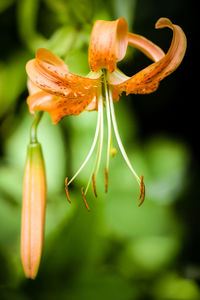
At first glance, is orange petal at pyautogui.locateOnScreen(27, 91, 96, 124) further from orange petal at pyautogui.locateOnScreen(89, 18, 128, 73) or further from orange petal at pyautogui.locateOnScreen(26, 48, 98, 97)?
orange petal at pyautogui.locateOnScreen(89, 18, 128, 73)

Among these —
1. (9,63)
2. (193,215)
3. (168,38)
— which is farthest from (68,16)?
(193,215)

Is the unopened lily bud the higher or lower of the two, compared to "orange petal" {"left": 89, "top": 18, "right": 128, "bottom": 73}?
lower

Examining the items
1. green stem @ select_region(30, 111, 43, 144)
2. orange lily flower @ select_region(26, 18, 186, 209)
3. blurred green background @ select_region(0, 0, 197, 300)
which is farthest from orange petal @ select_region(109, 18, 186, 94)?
blurred green background @ select_region(0, 0, 197, 300)

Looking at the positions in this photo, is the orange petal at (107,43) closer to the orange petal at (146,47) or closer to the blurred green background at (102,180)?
the orange petal at (146,47)

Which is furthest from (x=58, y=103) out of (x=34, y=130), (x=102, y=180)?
(x=102, y=180)

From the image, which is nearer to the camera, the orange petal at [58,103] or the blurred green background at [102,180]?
the orange petal at [58,103]

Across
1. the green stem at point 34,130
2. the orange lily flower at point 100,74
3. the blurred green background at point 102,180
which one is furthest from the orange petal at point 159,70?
the blurred green background at point 102,180

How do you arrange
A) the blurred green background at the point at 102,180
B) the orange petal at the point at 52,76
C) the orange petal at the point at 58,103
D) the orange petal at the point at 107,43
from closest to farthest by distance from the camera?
the orange petal at the point at 107,43 < the orange petal at the point at 52,76 < the orange petal at the point at 58,103 < the blurred green background at the point at 102,180

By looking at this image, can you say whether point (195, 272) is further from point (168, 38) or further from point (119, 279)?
point (168, 38)
